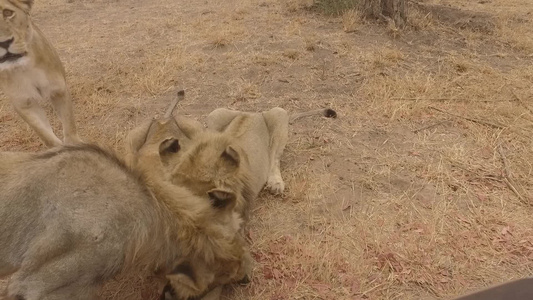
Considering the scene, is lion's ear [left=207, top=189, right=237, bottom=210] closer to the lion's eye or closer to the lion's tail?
the lion's tail

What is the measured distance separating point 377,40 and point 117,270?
5601mm

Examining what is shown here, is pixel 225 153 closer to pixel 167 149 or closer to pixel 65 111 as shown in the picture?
pixel 167 149

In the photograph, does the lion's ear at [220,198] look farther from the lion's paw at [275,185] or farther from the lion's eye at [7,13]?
the lion's eye at [7,13]

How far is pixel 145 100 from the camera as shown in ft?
19.5

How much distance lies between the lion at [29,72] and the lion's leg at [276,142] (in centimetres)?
179

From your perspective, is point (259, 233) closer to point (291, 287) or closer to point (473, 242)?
point (291, 287)

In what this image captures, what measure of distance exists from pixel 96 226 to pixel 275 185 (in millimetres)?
1987

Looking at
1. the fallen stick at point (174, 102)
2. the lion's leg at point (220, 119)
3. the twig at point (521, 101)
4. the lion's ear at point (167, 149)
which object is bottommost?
the twig at point (521, 101)

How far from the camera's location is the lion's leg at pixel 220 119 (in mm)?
4838

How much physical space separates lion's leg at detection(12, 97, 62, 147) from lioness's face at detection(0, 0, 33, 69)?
1.36 ft

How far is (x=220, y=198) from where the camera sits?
9.87 feet

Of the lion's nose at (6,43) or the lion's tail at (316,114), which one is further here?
the lion's tail at (316,114)

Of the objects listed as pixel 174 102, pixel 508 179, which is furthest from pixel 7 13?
pixel 508 179

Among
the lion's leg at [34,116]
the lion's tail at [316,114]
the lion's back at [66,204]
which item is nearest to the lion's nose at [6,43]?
the lion's leg at [34,116]
